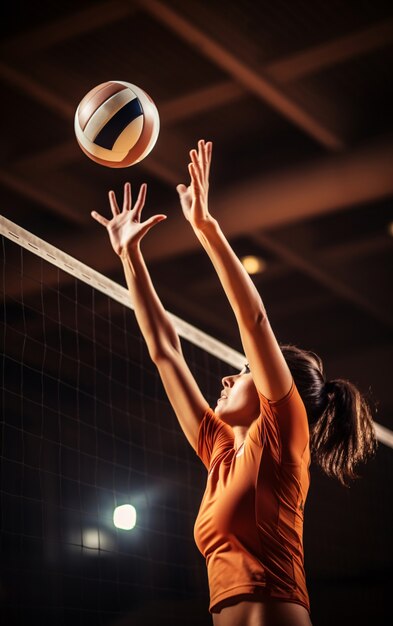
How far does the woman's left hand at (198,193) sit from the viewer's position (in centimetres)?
296

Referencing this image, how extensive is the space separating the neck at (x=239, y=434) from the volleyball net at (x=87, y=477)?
6.29 m

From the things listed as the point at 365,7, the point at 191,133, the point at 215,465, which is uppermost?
the point at 191,133

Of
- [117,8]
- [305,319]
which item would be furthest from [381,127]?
[305,319]

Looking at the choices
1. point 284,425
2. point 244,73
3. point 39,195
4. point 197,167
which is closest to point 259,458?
point 284,425

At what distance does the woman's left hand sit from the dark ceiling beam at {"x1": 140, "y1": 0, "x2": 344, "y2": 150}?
285 cm

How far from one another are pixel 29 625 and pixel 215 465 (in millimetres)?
9245

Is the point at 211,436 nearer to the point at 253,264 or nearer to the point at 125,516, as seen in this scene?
the point at 253,264

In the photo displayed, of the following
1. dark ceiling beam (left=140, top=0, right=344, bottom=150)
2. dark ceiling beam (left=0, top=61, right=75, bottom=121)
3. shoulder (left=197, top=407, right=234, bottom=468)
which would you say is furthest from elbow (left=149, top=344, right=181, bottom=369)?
dark ceiling beam (left=0, top=61, right=75, bottom=121)

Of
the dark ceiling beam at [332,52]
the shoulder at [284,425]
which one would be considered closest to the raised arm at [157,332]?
the shoulder at [284,425]

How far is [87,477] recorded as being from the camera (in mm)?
13992

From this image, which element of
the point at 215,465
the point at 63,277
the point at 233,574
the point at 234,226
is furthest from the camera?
the point at 63,277

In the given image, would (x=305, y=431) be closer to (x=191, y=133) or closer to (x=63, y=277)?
(x=191, y=133)

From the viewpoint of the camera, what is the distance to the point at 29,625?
11.3m

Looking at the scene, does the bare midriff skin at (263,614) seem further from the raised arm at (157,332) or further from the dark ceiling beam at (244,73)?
the dark ceiling beam at (244,73)
